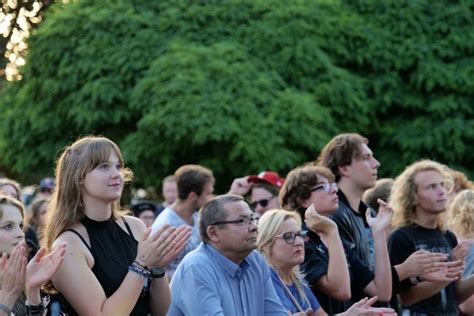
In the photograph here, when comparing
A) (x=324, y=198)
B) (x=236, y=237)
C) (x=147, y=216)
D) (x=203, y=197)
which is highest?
(x=324, y=198)

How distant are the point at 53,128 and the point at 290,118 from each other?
3730mm

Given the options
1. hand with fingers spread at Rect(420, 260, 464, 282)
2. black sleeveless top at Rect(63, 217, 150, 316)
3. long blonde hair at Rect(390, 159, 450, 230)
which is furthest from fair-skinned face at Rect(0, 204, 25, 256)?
long blonde hair at Rect(390, 159, 450, 230)

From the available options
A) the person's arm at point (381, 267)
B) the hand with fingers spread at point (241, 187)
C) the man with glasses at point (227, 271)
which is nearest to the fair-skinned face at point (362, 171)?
the person's arm at point (381, 267)

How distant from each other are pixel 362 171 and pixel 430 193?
82 centimetres

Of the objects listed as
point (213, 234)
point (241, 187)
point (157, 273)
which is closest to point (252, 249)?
point (213, 234)

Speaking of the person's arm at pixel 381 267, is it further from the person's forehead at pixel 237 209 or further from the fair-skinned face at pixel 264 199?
the fair-skinned face at pixel 264 199

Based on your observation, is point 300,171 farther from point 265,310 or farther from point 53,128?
point 53,128

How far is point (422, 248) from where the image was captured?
9391 mm

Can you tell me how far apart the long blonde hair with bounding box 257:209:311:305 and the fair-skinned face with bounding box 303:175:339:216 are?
540 mm

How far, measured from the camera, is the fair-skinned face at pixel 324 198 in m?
8.52

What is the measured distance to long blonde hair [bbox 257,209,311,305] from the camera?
7910mm

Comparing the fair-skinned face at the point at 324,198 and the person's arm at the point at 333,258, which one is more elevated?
the fair-skinned face at the point at 324,198

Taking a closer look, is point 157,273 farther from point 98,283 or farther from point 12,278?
point 12,278

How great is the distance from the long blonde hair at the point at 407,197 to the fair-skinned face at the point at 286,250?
1911 mm
